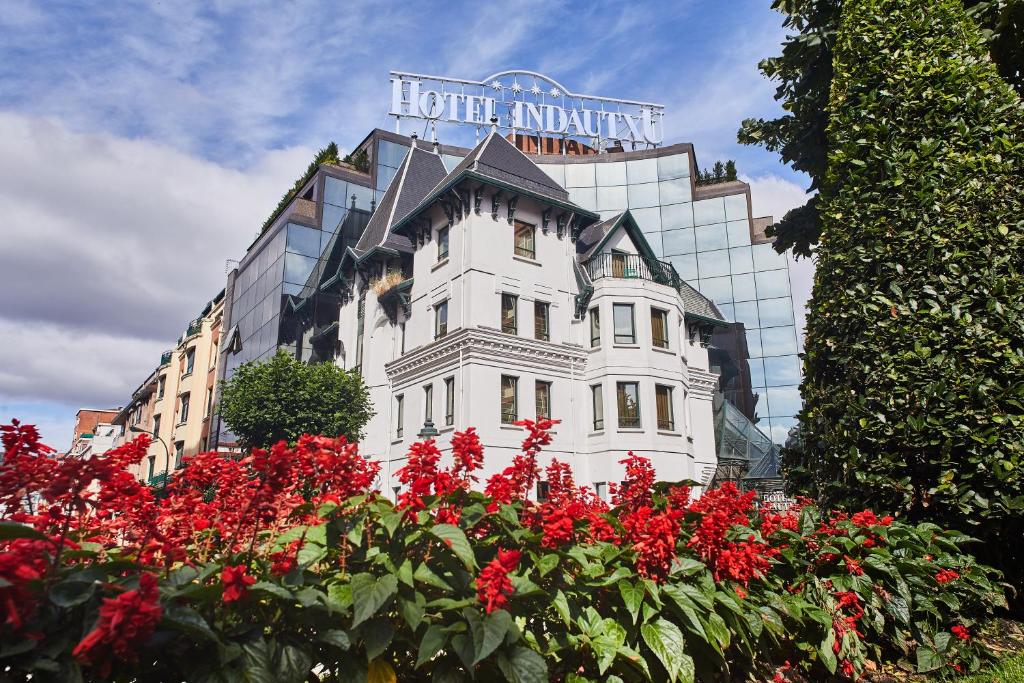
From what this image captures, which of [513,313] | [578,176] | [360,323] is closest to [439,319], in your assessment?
[513,313]

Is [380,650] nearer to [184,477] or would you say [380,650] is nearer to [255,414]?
[184,477]

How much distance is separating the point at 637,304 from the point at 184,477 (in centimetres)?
2677

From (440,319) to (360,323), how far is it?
663 centimetres

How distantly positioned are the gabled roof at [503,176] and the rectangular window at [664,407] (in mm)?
8941

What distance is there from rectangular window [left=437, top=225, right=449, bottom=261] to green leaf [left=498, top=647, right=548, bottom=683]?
88.4 ft

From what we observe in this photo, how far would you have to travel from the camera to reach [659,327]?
30.2 meters

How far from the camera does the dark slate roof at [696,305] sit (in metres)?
34.8

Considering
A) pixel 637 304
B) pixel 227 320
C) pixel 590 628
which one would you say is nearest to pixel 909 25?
pixel 590 628

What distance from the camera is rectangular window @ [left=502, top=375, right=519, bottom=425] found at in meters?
26.7

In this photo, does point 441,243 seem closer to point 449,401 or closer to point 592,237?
point 449,401

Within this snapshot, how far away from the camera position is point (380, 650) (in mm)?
2922

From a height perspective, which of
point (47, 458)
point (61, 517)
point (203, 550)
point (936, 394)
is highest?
point (936, 394)

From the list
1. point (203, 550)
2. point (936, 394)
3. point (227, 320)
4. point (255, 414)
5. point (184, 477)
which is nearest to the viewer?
point (203, 550)

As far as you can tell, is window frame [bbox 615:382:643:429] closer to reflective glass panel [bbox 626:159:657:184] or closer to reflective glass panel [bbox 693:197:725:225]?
reflective glass panel [bbox 693:197:725:225]
